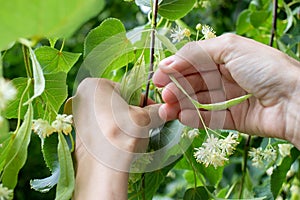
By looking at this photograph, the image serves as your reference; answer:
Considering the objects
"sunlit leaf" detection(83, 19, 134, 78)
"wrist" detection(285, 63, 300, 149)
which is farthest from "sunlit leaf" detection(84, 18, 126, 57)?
"wrist" detection(285, 63, 300, 149)

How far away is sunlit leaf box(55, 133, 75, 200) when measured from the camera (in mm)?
542

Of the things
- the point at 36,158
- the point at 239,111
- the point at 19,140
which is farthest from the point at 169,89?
the point at 36,158

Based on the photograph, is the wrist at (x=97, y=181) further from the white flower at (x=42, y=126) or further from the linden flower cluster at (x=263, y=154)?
the linden flower cluster at (x=263, y=154)

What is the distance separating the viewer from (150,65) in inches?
26.7

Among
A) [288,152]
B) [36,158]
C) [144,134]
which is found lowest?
[36,158]

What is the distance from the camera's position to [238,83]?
693 millimetres

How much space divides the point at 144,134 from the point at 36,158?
1.00m

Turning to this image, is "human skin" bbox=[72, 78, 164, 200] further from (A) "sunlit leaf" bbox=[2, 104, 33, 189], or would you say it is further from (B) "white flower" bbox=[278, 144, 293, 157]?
(B) "white flower" bbox=[278, 144, 293, 157]

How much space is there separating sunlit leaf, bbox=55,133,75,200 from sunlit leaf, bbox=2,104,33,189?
52mm

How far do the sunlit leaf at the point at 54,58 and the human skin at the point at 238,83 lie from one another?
0.39ft

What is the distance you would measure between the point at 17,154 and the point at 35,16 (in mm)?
285

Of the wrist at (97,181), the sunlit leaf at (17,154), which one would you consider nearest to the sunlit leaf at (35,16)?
the sunlit leaf at (17,154)

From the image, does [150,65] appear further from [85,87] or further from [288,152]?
[288,152]

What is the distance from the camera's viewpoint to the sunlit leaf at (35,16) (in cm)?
23
